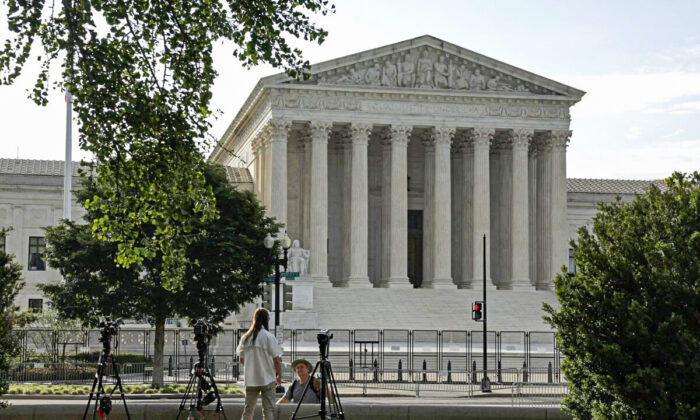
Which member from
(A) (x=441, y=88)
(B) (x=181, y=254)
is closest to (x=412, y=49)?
(A) (x=441, y=88)

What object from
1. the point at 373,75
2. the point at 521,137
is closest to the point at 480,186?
the point at 521,137

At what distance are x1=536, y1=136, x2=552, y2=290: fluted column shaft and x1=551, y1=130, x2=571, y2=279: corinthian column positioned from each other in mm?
278

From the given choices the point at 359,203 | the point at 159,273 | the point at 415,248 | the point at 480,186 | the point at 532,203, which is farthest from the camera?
the point at 415,248

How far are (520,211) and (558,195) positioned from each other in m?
3.19

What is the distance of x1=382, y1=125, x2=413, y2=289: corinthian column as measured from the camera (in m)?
68.4

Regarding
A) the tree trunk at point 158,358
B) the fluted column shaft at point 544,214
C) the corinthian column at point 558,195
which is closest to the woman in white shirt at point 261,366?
the tree trunk at point 158,358

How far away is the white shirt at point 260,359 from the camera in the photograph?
15.4 metres

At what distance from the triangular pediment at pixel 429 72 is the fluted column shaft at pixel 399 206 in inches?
132

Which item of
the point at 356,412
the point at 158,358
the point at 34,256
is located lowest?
the point at 158,358

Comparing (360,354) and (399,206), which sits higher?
(399,206)

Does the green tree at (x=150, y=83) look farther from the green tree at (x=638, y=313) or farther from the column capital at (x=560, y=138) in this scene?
the column capital at (x=560, y=138)

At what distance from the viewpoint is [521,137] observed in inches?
2768

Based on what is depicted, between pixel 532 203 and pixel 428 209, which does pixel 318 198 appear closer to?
pixel 428 209

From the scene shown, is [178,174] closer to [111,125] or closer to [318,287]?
[111,125]
